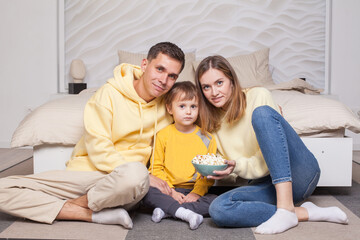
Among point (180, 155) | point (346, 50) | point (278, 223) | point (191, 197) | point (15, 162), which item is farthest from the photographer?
point (346, 50)

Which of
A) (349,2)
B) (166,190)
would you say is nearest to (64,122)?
A: (166,190)

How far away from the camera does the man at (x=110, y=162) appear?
5.73 feet

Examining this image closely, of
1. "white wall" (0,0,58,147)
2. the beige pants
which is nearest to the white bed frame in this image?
the beige pants

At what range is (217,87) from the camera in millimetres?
1968

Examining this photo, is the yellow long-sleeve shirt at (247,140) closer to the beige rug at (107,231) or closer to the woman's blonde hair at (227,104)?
the woman's blonde hair at (227,104)

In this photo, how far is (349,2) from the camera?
4055mm

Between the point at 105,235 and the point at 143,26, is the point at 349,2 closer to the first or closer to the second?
the point at 143,26

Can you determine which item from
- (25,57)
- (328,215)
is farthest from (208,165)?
(25,57)

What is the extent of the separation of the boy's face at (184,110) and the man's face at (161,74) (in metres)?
0.09

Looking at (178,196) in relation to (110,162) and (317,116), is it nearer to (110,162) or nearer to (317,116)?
(110,162)

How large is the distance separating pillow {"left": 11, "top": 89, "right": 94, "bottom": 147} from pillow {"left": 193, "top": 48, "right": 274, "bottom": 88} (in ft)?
4.93

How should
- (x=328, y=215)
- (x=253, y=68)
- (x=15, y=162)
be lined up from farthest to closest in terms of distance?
(x=253, y=68) → (x=15, y=162) → (x=328, y=215)

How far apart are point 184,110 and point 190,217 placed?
1.64 ft

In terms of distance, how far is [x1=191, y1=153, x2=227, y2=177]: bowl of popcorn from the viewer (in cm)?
172
